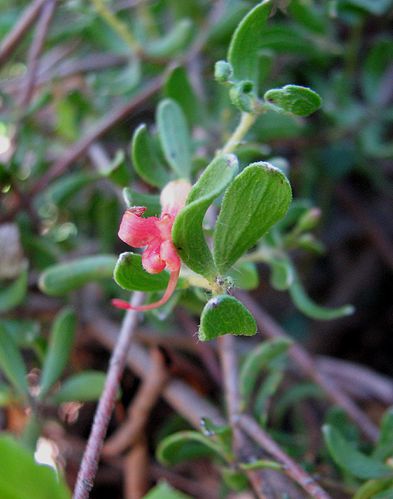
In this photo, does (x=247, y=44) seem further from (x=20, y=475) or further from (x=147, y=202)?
(x=20, y=475)

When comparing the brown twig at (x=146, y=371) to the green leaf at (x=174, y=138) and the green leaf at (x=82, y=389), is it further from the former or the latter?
the green leaf at (x=174, y=138)

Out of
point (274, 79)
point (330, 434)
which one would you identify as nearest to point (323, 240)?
point (274, 79)

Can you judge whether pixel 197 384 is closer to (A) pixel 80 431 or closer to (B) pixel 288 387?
(B) pixel 288 387

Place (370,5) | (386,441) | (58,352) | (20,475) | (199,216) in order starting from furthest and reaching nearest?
(370,5) → (58,352) → (386,441) → (199,216) → (20,475)

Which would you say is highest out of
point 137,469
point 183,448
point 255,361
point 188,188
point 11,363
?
point 188,188

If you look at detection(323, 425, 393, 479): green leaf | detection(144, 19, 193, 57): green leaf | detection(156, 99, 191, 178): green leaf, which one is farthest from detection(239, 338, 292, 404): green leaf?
detection(144, 19, 193, 57): green leaf


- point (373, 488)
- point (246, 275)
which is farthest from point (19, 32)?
point (373, 488)
